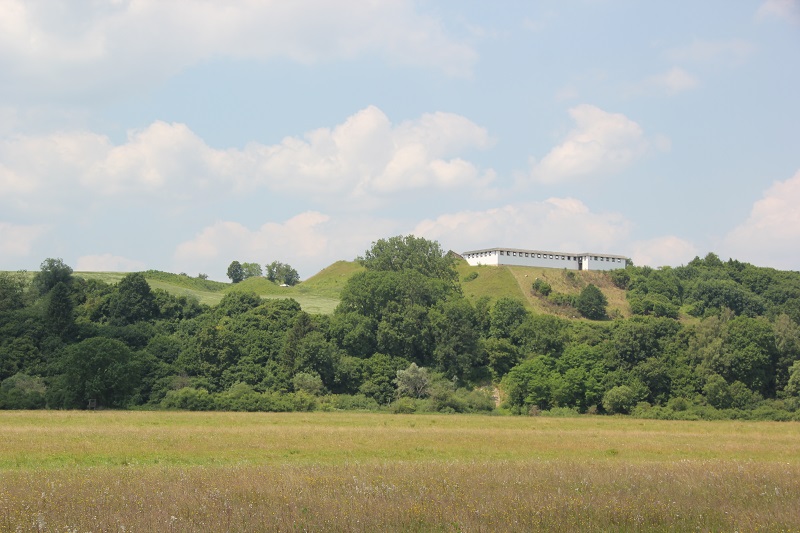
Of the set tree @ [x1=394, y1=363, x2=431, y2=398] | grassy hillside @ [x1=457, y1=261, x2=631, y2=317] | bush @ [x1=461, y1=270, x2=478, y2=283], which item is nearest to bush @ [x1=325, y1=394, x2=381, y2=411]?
tree @ [x1=394, y1=363, x2=431, y2=398]

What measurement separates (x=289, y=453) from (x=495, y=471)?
1274 cm

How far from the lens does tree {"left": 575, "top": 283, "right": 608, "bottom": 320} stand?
420ft

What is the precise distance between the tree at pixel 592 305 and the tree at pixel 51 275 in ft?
263

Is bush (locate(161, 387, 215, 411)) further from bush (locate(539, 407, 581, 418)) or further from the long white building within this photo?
the long white building

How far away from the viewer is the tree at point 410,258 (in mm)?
126000

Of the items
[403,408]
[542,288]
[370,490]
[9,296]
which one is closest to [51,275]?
[9,296]

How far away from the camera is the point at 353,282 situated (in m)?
→ 98.5

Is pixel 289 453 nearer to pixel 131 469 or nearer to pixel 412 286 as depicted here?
pixel 131 469

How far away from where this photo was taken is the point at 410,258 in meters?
127

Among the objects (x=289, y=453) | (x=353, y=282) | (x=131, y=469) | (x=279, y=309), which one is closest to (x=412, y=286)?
(x=353, y=282)

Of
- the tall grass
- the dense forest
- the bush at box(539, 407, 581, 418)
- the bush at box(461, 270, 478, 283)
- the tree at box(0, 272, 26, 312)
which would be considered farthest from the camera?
the bush at box(461, 270, 478, 283)

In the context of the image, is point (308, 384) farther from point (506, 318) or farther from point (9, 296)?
point (9, 296)


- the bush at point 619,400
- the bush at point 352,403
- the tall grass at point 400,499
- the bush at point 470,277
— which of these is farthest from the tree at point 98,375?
the bush at point 470,277

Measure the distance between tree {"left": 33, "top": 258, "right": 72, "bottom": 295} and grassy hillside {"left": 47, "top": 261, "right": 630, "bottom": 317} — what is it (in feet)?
81.7
